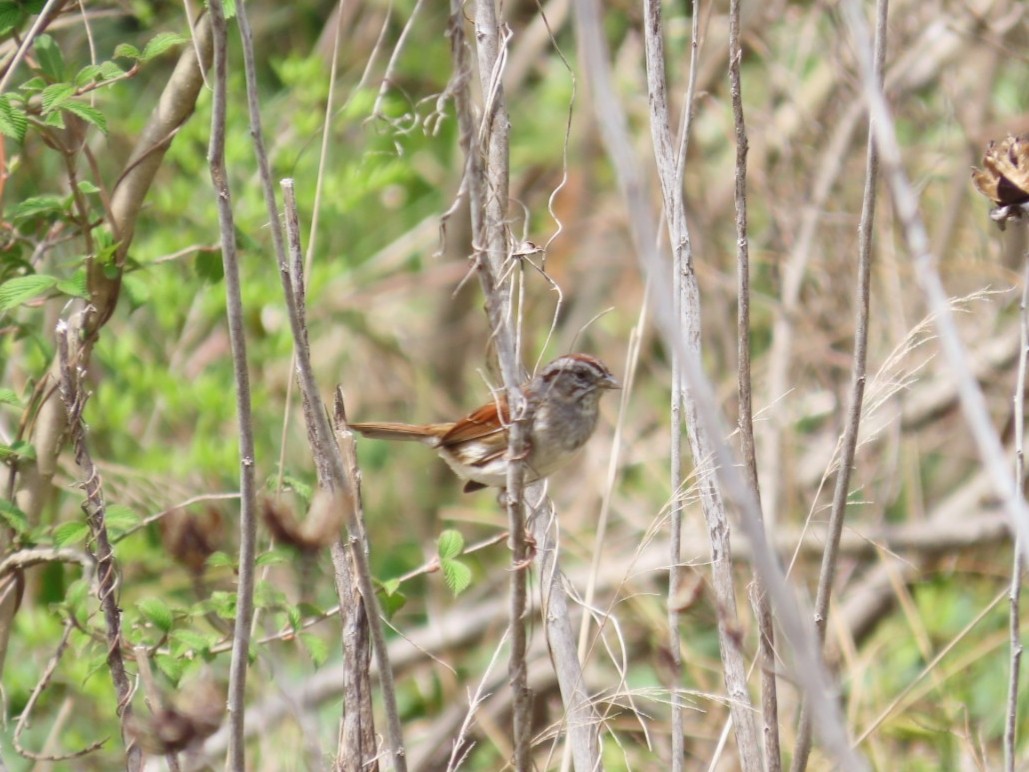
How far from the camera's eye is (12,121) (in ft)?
7.86

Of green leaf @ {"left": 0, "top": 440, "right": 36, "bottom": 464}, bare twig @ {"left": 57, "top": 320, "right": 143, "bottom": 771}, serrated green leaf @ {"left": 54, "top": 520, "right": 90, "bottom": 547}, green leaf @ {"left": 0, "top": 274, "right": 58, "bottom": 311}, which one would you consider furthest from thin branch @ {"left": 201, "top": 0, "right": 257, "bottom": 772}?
green leaf @ {"left": 0, "top": 440, "right": 36, "bottom": 464}

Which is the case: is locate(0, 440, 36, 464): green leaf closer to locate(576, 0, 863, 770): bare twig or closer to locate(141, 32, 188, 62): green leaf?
locate(141, 32, 188, 62): green leaf

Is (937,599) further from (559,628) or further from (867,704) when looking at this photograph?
(559,628)

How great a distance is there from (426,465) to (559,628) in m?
4.74

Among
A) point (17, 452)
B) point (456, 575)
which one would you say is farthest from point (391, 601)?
point (17, 452)

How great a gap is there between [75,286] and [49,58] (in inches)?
18.8

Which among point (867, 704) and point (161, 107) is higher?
point (161, 107)

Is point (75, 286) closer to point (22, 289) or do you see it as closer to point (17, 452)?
point (22, 289)

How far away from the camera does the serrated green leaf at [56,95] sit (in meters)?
2.42

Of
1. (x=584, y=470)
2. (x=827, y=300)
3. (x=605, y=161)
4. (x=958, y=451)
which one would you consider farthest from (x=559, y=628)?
(x=605, y=161)

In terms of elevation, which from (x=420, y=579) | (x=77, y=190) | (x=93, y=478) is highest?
(x=77, y=190)

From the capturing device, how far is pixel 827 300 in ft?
18.0

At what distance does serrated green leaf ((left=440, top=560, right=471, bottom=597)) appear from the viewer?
7.58ft

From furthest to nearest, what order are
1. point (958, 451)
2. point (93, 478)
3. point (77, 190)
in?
point (958, 451)
point (77, 190)
point (93, 478)
